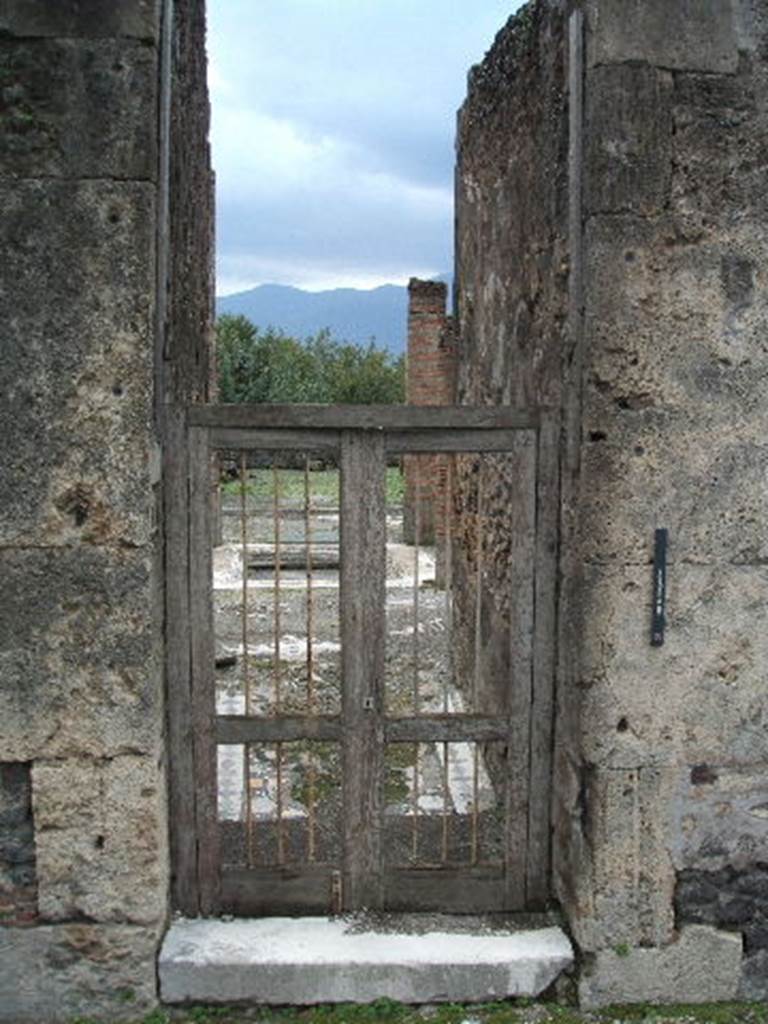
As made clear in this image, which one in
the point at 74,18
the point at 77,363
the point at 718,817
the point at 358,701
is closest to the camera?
the point at 74,18

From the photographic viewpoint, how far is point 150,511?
3527 millimetres

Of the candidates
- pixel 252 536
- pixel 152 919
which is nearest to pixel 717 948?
pixel 152 919

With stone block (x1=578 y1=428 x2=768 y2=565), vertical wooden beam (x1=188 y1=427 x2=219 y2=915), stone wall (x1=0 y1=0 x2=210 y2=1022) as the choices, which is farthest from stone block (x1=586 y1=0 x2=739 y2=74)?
vertical wooden beam (x1=188 y1=427 x2=219 y2=915)

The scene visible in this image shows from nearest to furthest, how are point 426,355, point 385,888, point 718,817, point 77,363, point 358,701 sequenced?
point 77,363
point 718,817
point 358,701
point 385,888
point 426,355

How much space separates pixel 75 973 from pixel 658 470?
Answer: 278 cm

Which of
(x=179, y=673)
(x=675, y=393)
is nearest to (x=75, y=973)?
(x=179, y=673)

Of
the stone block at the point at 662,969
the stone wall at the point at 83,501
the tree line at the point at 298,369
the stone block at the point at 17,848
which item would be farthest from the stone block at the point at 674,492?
the tree line at the point at 298,369

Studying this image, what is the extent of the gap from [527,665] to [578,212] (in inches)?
67.6

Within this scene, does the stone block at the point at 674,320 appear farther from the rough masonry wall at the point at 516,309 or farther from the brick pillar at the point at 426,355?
the brick pillar at the point at 426,355

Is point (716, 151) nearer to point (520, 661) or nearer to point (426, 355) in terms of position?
point (520, 661)

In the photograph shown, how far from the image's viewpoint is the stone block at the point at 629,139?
3.44m

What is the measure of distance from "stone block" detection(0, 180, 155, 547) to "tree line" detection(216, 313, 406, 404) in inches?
989

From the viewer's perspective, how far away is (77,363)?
11.3 ft

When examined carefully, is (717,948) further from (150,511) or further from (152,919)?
(150,511)
